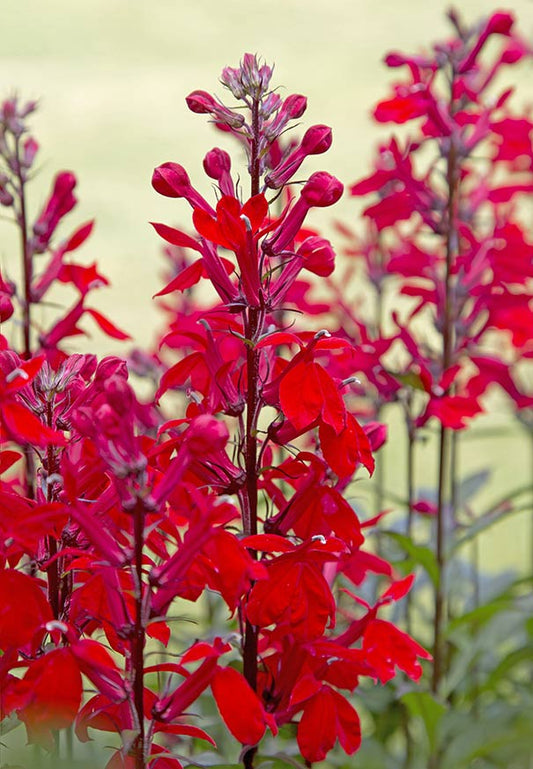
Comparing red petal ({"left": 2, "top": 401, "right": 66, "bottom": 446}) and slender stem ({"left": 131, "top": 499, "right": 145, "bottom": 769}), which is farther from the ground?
red petal ({"left": 2, "top": 401, "right": 66, "bottom": 446})

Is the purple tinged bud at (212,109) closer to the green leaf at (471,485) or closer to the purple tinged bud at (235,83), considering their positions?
the purple tinged bud at (235,83)

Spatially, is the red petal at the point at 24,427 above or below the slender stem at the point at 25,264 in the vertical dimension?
below

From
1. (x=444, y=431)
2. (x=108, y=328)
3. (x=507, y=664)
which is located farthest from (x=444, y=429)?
(x=108, y=328)

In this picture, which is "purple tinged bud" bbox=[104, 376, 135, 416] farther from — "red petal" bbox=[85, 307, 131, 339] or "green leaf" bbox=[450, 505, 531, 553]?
"green leaf" bbox=[450, 505, 531, 553]

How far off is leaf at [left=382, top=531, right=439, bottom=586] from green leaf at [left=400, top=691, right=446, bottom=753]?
0.12 meters

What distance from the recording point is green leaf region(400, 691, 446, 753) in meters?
0.98

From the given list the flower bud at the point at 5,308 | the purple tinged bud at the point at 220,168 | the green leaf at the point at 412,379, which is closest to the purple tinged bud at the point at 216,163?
the purple tinged bud at the point at 220,168

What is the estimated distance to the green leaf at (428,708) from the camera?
98cm

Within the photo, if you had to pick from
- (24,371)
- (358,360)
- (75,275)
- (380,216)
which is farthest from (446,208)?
(24,371)

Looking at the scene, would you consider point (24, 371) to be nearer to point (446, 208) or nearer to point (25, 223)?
point (25, 223)

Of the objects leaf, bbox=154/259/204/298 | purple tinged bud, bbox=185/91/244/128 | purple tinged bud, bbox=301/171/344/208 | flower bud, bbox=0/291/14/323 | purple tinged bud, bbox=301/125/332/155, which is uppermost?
purple tinged bud, bbox=185/91/244/128

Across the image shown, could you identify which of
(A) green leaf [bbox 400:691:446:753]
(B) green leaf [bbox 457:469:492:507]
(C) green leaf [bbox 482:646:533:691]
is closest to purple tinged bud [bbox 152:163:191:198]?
(A) green leaf [bbox 400:691:446:753]

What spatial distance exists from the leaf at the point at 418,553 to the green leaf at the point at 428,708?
4.8 inches

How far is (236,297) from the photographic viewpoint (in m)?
0.65
